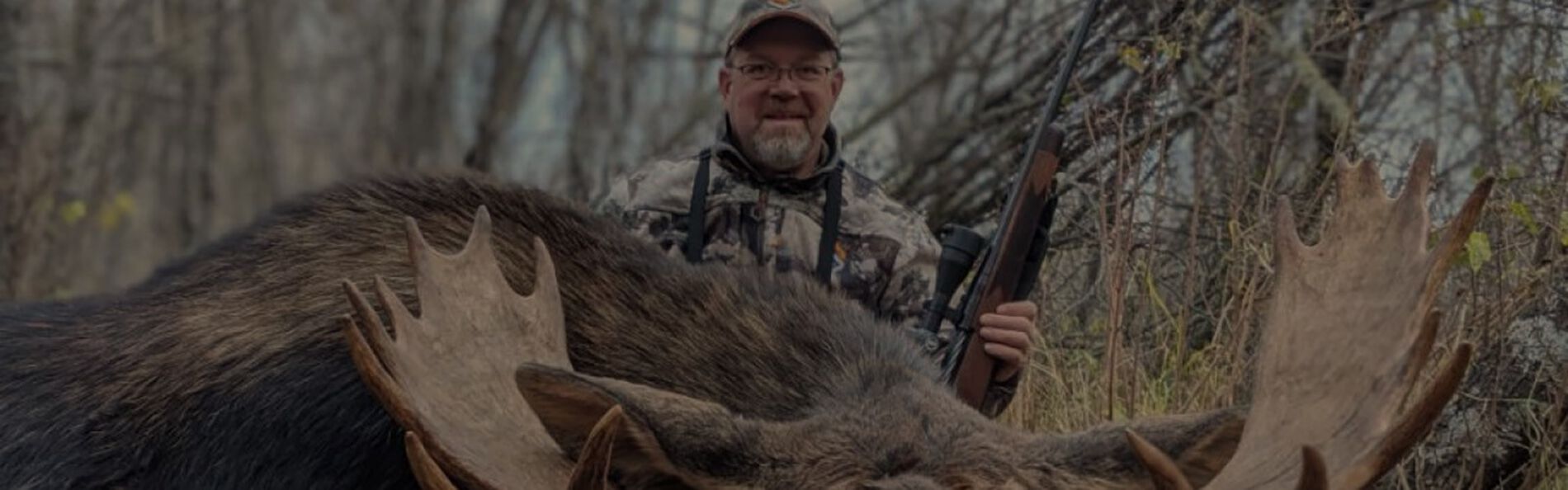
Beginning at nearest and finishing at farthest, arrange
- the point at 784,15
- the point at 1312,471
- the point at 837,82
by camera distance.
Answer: the point at 1312,471 → the point at 784,15 → the point at 837,82

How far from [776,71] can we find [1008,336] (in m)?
1.44

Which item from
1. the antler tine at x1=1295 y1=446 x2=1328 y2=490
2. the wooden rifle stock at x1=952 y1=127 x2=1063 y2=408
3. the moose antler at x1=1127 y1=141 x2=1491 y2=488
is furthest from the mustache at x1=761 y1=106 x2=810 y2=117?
the antler tine at x1=1295 y1=446 x2=1328 y2=490

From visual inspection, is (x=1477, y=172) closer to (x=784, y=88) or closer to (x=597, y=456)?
(x=784, y=88)

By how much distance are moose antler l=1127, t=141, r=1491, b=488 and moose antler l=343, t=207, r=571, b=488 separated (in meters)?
1.15

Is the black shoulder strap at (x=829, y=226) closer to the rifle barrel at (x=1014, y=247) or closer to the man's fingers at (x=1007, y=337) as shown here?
the rifle barrel at (x=1014, y=247)

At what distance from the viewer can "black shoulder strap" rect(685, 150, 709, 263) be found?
6.55m

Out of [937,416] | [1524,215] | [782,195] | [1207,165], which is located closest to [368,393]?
[937,416]

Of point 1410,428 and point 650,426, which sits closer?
point 1410,428

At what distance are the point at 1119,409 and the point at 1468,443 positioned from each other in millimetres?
999

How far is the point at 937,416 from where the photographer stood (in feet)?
13.2

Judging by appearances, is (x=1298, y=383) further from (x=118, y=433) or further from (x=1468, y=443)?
(x=118, y=433)

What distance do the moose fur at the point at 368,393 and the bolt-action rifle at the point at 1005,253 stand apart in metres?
1.10

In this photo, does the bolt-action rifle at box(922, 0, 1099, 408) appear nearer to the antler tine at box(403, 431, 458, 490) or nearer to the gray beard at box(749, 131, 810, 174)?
the gray beard at box(749, 131, 810, 174)

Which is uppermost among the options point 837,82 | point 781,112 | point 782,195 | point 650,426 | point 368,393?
point 837,82
